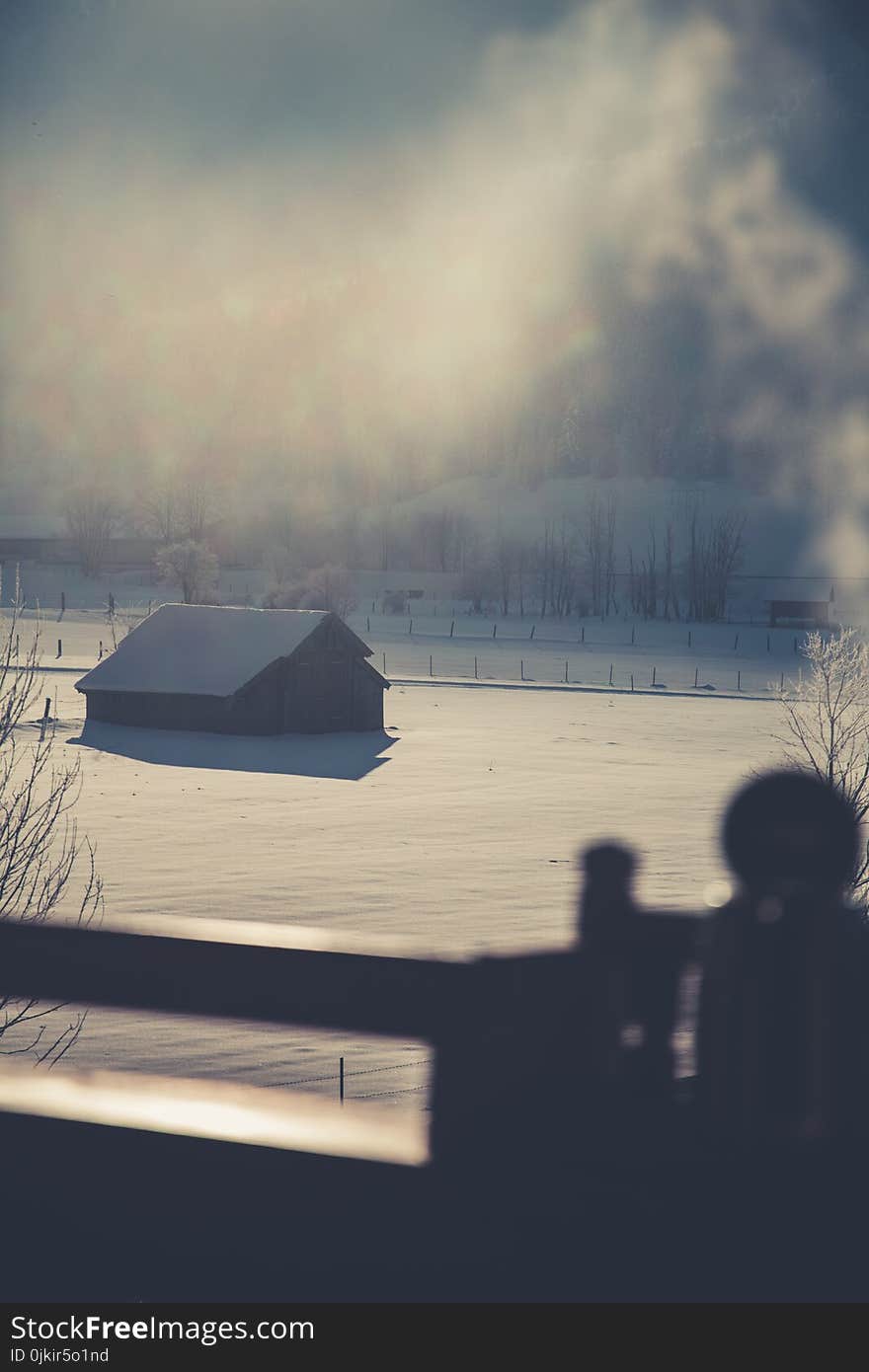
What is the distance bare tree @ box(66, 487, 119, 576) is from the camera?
12962cm

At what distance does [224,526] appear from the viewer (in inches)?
6496

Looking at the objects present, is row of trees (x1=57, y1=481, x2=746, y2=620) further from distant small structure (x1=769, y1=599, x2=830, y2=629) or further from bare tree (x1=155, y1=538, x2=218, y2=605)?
distant small structure (x1=769, y1=599, x2=830, y2=629)

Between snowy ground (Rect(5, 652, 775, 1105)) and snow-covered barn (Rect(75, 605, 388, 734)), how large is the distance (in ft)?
3.11

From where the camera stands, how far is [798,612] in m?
108

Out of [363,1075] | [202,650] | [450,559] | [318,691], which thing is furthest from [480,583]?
[363,1075]

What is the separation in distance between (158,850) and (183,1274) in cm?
2104

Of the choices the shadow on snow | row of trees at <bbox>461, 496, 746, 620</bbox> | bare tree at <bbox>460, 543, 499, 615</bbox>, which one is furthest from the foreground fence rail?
bare tree at <bbox>460, 543, 499, 615</bbox>

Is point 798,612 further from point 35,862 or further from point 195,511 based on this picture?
point 35,862

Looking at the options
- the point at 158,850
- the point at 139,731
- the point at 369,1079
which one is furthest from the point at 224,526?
the point at 369,1079

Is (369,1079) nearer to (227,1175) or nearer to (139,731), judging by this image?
(227,1175)

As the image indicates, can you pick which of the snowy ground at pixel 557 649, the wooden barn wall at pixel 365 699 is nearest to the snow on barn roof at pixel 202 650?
the wooden barn wall at pixel 365 699

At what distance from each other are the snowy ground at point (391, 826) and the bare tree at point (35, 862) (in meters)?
0.43

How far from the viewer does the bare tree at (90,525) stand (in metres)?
130

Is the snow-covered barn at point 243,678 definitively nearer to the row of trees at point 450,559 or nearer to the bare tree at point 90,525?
the row of trees at point 450,559
